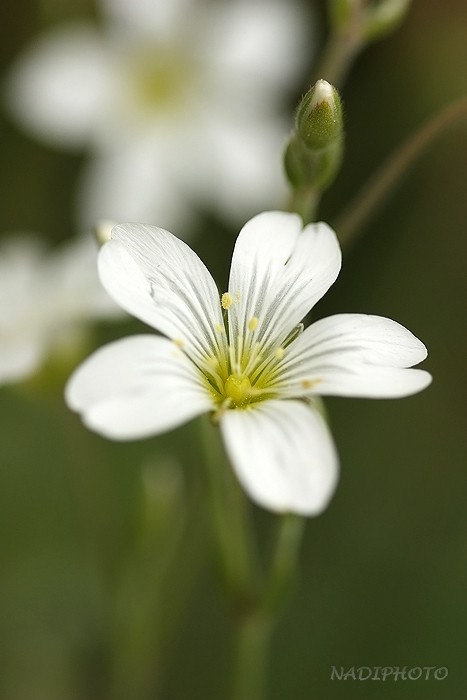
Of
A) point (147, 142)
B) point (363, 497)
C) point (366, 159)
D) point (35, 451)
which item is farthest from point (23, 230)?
point (363, 497)

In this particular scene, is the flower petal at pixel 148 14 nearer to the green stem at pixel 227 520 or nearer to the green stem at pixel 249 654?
the green stem at pixel 227 520

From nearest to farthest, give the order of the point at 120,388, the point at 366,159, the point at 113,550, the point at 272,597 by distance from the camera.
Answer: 1. the point at 120,388
2. the point at 272,597
3. the point at 113,550
4. the point at 366,159

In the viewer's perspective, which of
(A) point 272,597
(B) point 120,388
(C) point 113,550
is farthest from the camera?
(C) point 113,550

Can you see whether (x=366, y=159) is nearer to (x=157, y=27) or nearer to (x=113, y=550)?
(x=157, y=27)

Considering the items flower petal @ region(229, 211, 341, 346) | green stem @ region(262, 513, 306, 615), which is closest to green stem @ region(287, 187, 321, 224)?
flower petal @ region(229, 211, 341, 346)

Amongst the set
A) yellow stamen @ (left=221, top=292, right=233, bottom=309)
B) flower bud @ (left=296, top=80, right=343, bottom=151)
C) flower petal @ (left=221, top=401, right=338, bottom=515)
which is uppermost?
flower bud @ (left=296, top=80, right=343, bottom=151)

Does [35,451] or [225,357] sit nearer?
[225,357]

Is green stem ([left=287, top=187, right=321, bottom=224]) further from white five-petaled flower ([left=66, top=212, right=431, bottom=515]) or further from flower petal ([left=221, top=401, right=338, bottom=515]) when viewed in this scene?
flower petal ([left=221, top=401, right=338, bottom=515])
